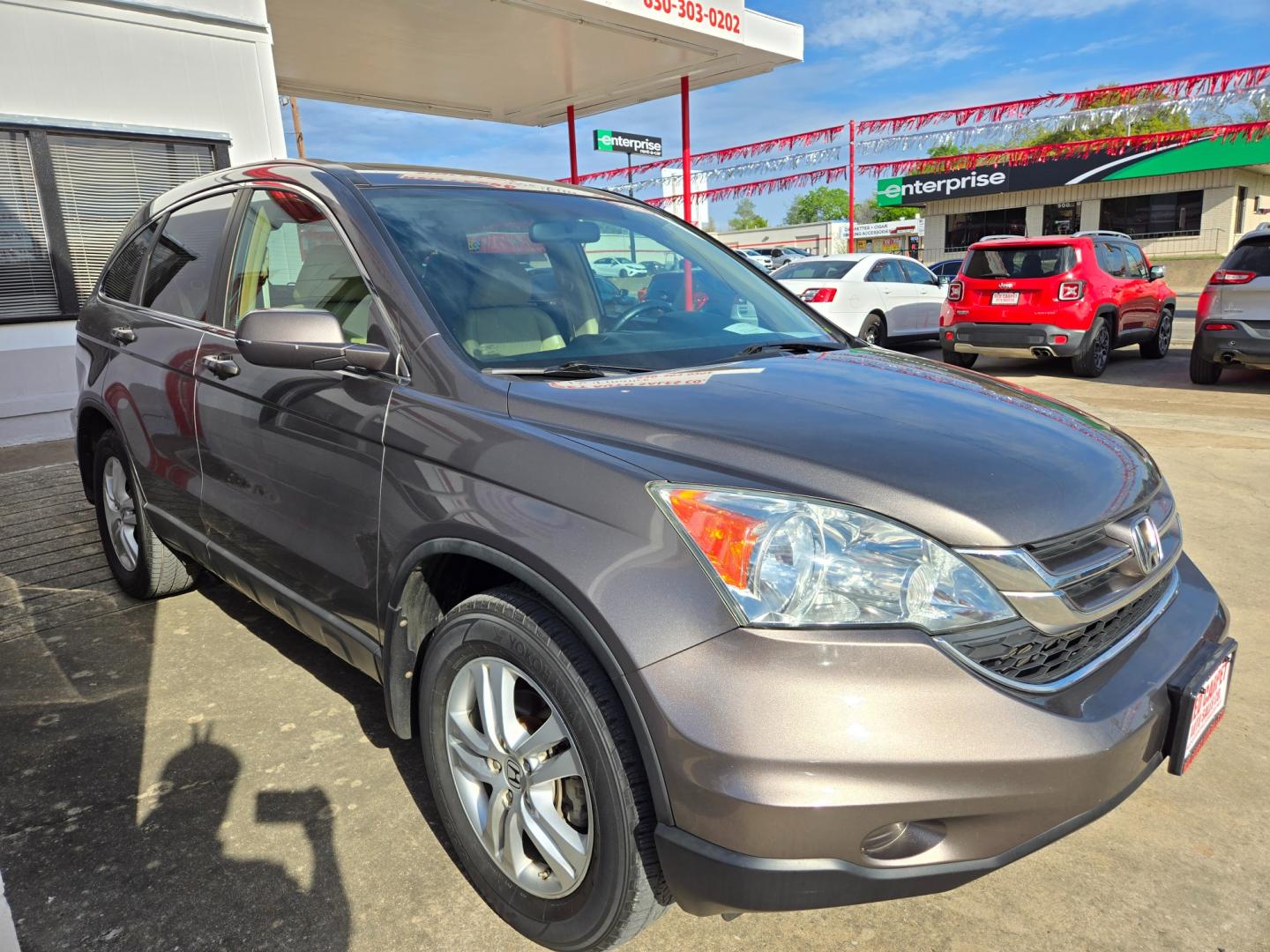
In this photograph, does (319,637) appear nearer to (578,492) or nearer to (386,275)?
(386,275)

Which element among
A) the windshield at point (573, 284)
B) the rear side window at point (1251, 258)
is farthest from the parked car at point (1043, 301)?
the windshield at point (573, 284)

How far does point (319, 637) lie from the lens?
8.59 ft

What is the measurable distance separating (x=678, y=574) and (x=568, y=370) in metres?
0.84

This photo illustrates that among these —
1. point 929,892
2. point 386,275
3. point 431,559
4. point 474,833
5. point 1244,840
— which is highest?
point 386,275

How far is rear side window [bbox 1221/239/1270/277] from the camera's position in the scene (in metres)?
8.55

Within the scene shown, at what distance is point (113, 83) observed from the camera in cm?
704

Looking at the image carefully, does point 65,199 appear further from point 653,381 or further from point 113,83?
point 653,381

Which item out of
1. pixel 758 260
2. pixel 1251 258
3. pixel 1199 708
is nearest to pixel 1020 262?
pixel 1251 258

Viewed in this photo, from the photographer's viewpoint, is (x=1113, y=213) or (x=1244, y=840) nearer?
(x=1244, y=840)

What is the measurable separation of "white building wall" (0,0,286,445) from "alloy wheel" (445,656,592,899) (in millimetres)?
7036

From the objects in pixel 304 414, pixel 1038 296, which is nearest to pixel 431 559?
pixel 304 414

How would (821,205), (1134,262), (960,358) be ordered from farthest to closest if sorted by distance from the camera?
(821,205) < (960,358) < (1134,262)

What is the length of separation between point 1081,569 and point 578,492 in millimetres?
976

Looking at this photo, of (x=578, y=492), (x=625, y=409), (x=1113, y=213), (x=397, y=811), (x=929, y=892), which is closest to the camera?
(x=929, y=892)
